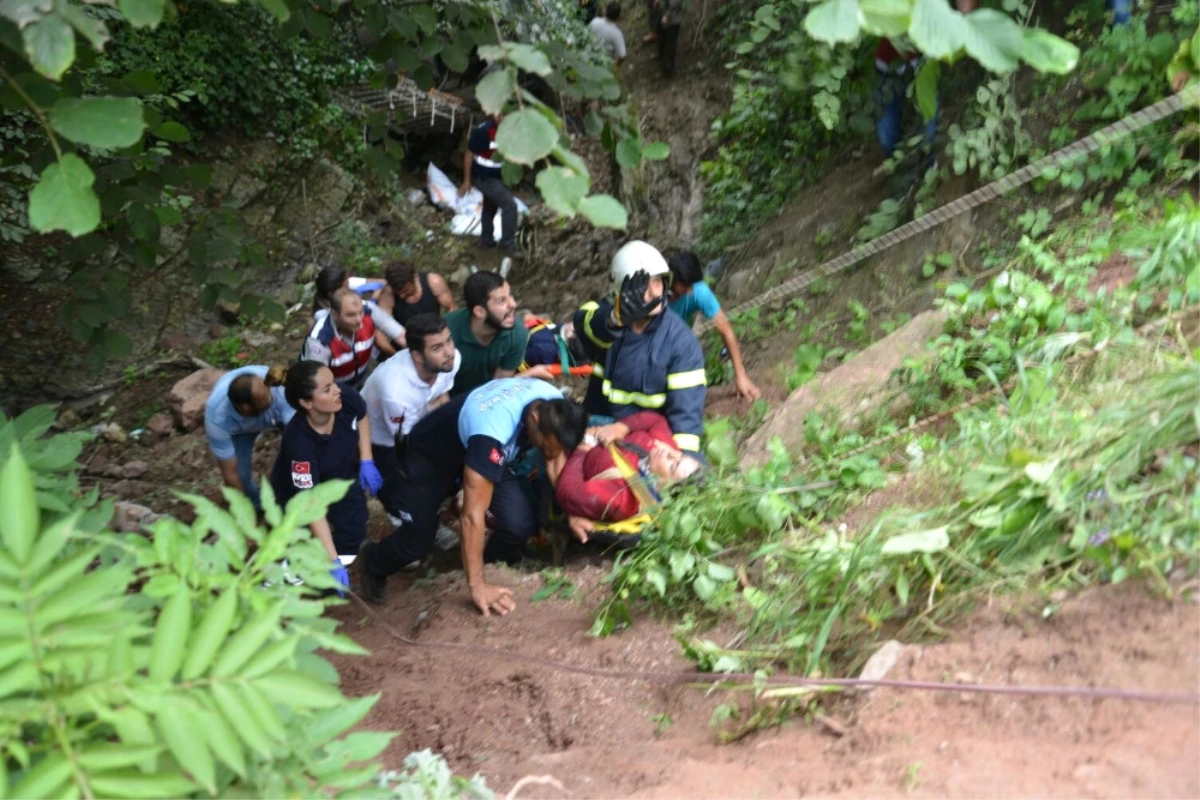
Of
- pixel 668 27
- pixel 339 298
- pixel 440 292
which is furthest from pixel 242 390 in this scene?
pixel 668 27

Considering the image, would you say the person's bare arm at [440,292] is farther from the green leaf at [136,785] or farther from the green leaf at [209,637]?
the green leaf at [136,785]

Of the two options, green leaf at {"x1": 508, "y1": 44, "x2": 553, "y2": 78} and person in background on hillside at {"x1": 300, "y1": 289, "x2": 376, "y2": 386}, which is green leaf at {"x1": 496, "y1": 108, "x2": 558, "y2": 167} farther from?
person in background on hillside at {"x1": 300, "y1": 289, "x2": 376, "y2": 386}

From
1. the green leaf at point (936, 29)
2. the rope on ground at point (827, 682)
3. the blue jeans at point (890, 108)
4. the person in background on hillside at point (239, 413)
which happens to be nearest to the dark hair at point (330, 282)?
the person in background on hillside at point (239, 413)

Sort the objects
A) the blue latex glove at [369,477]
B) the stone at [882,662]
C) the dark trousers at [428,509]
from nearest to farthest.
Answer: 1. the stone at [882,662]
2. the dark trousers at [428,509]
3. the blue latex glove at [369,477]

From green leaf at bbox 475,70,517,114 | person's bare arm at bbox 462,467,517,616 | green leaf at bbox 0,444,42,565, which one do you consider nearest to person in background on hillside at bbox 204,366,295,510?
person's bare arm at bbox 462,467,517,616

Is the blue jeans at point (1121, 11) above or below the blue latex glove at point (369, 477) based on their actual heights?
above

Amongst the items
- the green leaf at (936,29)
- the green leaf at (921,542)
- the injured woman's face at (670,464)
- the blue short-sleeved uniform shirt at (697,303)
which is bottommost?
the injured woman's face at (670,464)

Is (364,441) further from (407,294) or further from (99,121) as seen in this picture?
(99,121)

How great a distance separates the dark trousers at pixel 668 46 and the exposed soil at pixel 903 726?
846 cm

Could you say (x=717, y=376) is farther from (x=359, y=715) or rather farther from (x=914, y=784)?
(x=359, y=715)

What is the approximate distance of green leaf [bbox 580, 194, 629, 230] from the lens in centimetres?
178

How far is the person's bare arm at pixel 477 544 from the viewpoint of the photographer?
164 inches

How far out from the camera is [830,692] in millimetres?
2557

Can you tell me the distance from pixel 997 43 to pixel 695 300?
3959 mm
